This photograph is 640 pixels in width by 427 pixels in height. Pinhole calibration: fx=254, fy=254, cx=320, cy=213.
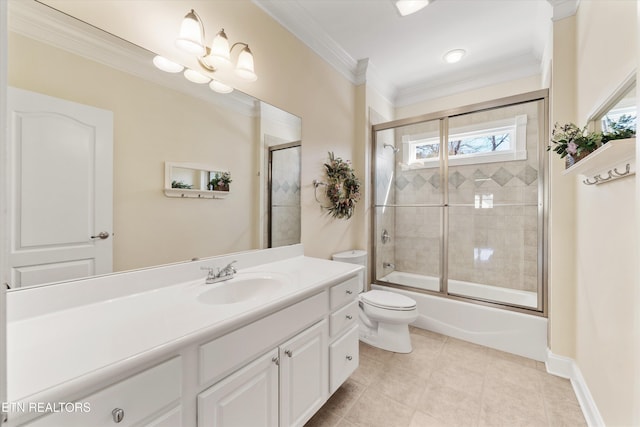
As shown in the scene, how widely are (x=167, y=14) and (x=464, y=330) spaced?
3.14 meters

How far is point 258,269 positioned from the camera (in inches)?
64.4

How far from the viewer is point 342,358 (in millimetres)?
1514

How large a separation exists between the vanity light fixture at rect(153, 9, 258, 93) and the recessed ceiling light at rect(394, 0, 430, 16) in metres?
1.15

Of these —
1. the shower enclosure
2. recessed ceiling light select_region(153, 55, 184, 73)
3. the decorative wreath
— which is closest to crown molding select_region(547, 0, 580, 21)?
the shower enclosure

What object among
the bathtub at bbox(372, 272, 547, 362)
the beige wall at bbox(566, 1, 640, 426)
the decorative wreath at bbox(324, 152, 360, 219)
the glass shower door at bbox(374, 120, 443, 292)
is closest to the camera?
the beige wall at bbox(566, 1, 640, 426)

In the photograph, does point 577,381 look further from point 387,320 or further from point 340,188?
point 340,188

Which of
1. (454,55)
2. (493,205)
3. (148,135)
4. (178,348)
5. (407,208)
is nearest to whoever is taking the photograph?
(178,348)

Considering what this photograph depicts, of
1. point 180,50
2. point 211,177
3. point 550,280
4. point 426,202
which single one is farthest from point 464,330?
point 180,50

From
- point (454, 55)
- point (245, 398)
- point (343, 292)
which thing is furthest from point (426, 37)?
point (245, 398)

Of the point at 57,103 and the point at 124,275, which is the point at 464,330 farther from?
the point at 57,103

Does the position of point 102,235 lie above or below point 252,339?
above

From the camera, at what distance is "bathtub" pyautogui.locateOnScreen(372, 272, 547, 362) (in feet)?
6.68

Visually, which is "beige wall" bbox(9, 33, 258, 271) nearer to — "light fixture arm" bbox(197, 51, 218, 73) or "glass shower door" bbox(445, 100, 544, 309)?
"light fixture arm" bbox(197, 51, 218, 73)

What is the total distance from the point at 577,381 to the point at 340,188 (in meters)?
2.12
